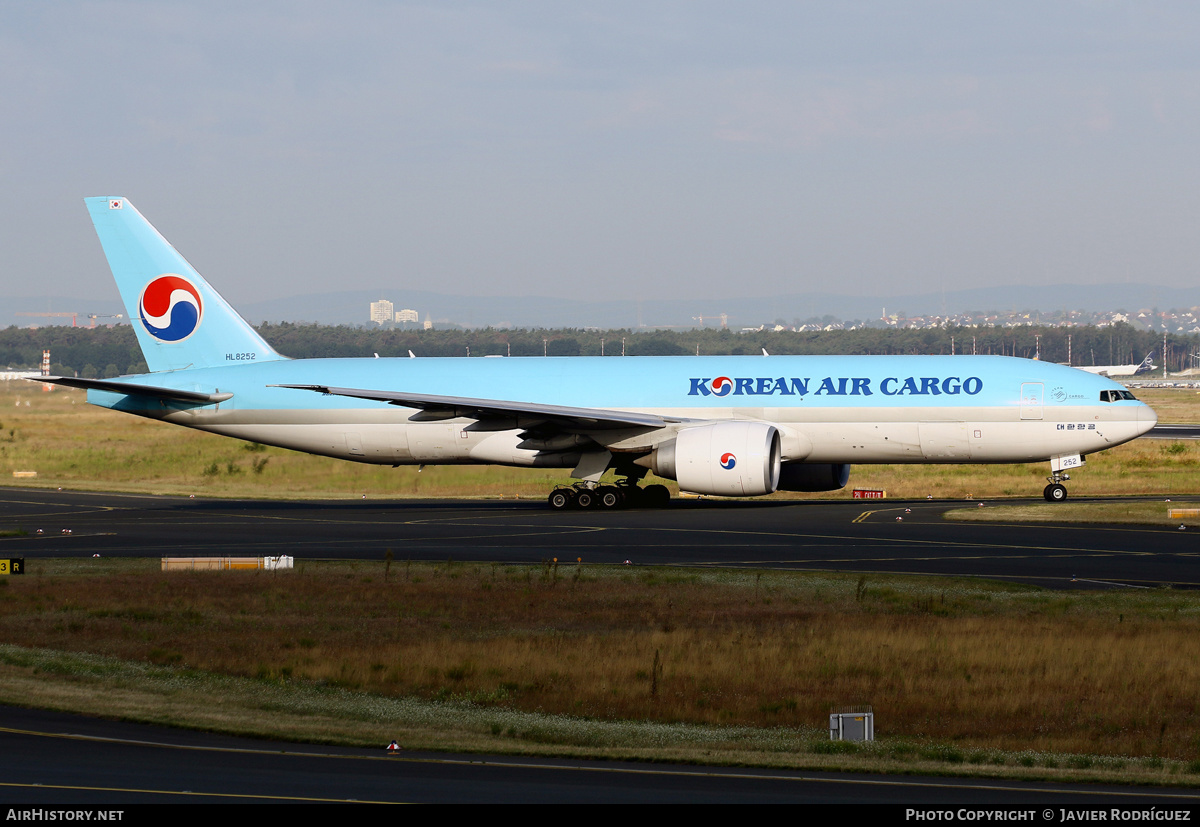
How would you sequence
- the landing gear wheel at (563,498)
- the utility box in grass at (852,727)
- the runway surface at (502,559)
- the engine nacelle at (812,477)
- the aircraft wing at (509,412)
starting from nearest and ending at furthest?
the runway surface at (502,559), the utility box in grass at (852,727), the aircraft wing at (509,412), the landing gear wheel at (563,498), the engine nacelle at (812,477)

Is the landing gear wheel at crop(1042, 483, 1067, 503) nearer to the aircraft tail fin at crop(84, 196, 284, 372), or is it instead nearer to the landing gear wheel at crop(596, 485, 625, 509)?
the landing gear wheel at crop(596, 485, 625, 509)

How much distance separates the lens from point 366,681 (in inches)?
677

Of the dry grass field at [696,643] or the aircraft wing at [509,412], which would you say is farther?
the aircraft wing at [509,412]


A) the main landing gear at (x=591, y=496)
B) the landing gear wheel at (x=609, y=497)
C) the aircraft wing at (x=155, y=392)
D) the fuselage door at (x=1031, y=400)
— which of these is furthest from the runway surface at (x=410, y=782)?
the aircraft wing at (x=155, y=392)

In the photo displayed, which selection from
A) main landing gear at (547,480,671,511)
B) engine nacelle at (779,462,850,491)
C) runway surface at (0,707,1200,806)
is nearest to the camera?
runway surface at (0,707,1200,806)

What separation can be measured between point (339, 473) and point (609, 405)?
62.2ft

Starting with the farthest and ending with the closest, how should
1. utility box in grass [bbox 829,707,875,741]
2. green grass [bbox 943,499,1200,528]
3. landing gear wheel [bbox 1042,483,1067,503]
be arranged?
landing gear wheel [bbox 1042,483,1067,503]
green grass [bbox 943,499,1200,528]
utility box in grass [bbox 829,707,875,741]

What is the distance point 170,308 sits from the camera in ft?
144

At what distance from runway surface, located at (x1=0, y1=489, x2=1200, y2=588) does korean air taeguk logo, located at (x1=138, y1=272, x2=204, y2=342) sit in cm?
604

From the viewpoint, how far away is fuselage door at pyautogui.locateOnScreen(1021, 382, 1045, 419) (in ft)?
127

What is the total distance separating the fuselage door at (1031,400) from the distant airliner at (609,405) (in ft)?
0.14

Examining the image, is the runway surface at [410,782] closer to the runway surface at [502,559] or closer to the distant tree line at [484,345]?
the runway surface at [502,559]

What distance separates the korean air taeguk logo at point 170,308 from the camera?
43.9m

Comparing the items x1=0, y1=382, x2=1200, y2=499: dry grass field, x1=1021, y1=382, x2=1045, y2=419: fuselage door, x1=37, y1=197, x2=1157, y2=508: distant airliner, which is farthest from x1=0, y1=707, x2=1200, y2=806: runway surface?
x1=0, y1=382, x2=1200, y2=499: dry grass field
